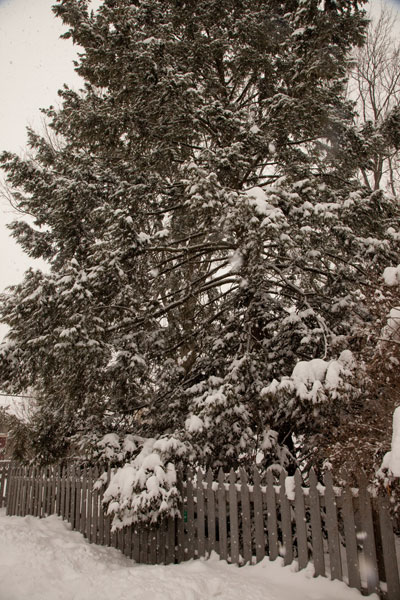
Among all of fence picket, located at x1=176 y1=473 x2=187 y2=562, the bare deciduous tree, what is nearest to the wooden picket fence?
fence picket, located at x1=176 y1=473 x2=187 y2=562

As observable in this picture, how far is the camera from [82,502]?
6445 mm

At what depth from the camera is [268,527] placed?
420 cm

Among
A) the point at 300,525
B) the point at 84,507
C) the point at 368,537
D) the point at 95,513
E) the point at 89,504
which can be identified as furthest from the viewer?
the point at 84,507

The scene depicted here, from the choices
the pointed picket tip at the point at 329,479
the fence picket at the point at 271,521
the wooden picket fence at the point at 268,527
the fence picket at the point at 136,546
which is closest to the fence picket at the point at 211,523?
the wooden picket fence at the point at 268,527

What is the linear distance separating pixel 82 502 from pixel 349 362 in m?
5.36

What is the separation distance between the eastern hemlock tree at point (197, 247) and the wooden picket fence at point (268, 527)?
26.5 inches

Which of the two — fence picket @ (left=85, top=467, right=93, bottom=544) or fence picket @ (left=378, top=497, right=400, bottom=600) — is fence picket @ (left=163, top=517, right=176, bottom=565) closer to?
fence picket @ (left=85, top=467, right=93, bottom=544)

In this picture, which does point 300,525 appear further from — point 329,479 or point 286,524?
point 329,479

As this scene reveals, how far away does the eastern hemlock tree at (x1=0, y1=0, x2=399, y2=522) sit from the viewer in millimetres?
5203

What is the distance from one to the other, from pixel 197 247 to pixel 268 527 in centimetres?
504

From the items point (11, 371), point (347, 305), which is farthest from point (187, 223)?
point (11, 371)

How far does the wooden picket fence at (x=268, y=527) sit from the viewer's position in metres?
3.57

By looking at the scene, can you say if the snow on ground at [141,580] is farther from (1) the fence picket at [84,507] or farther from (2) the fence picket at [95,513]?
(1) the fence picket at [84,507]

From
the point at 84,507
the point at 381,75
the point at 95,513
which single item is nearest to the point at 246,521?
the point at 95,513
